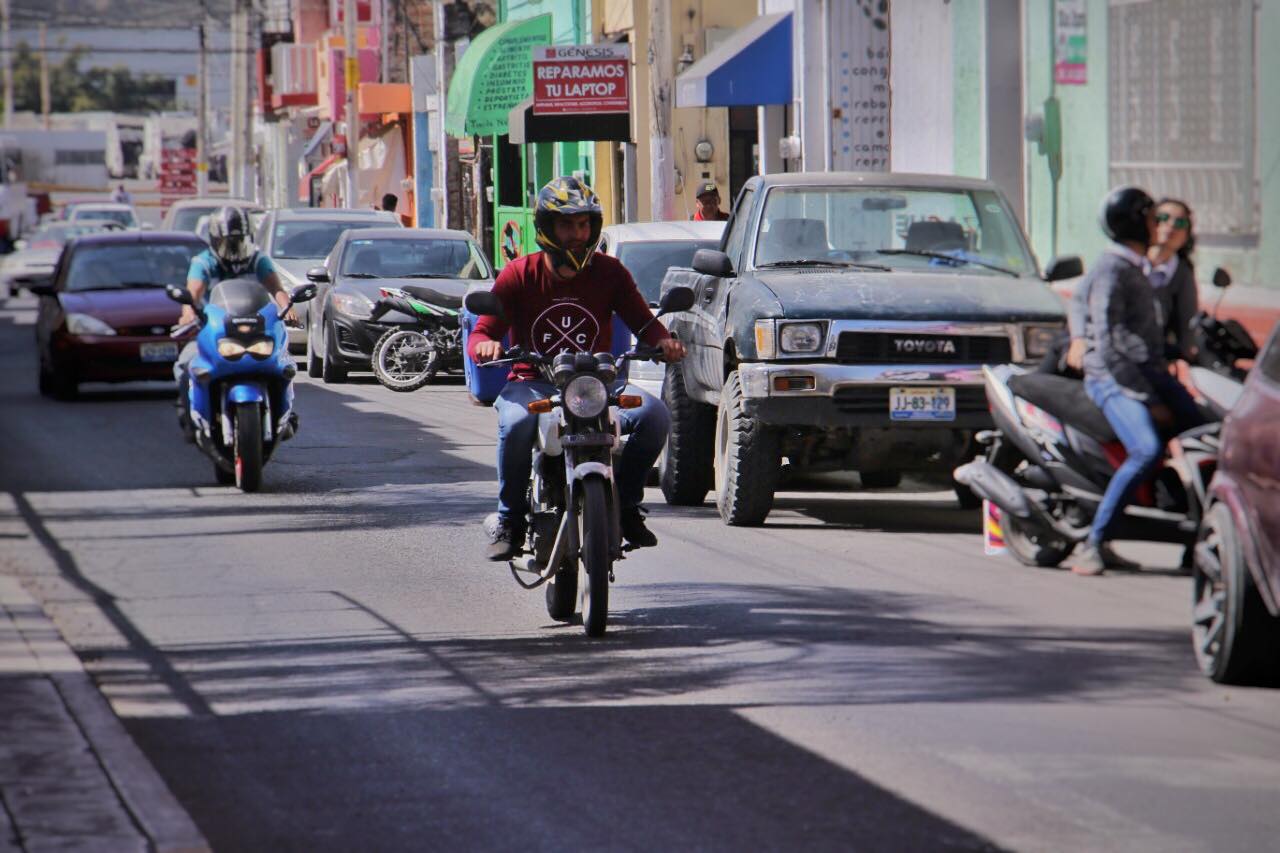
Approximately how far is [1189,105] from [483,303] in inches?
367

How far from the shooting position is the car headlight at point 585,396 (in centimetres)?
898

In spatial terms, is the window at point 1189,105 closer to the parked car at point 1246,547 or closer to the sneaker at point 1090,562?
the sneaker at point 1090,562

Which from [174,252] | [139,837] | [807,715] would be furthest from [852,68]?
[139,837]

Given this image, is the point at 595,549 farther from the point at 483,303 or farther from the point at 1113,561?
the point at 1113,561

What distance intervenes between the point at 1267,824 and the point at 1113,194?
4.94m

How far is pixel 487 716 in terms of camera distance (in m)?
7.60

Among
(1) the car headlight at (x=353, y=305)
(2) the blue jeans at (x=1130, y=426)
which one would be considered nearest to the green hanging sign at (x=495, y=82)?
(1) the car headlight at (x=353, y=305)

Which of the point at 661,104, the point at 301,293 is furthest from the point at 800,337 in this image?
the point at 661,104

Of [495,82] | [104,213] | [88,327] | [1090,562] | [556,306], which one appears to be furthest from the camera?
[104,213]

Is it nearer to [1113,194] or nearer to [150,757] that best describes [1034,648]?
[1113,194]

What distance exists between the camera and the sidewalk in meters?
5.84

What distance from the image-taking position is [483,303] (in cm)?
923

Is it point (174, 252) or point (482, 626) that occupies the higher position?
point (174, 252)

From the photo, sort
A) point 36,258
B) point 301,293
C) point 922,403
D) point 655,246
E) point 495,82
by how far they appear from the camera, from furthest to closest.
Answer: point 36,258 < point 495,82 < point 655,246 < point 301,293 < point 922,403
